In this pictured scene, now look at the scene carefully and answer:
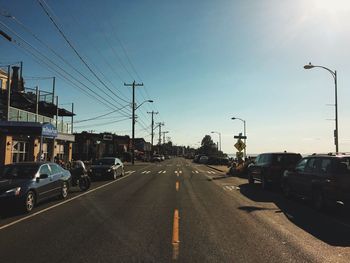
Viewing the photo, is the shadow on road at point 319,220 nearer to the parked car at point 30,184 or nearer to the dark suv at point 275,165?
the dark suv at point 275,165

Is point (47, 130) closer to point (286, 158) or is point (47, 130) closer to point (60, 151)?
point (286, 158)

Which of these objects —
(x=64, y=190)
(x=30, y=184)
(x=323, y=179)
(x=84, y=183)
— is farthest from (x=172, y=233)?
(x=84, y=183)

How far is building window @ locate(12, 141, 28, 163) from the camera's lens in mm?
30344

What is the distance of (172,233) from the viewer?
8.57 m

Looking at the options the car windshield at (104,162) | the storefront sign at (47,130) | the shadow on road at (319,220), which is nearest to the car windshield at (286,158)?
the shadow on road at (319,220)

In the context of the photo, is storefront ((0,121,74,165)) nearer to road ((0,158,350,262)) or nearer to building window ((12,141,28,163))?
building window ((12,141,28,163))

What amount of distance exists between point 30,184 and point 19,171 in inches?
47.4

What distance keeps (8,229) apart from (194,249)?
4481 mm

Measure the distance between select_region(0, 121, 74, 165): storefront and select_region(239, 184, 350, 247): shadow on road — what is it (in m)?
14.0

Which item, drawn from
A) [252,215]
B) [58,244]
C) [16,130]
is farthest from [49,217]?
[16,130]

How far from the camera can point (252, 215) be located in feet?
37.0

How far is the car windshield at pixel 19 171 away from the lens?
1257cm

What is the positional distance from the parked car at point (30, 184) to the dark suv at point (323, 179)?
8695 mm

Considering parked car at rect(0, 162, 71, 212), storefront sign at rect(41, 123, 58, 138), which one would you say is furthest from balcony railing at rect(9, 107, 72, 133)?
parked car at rect(0, 162, 71, 212)
